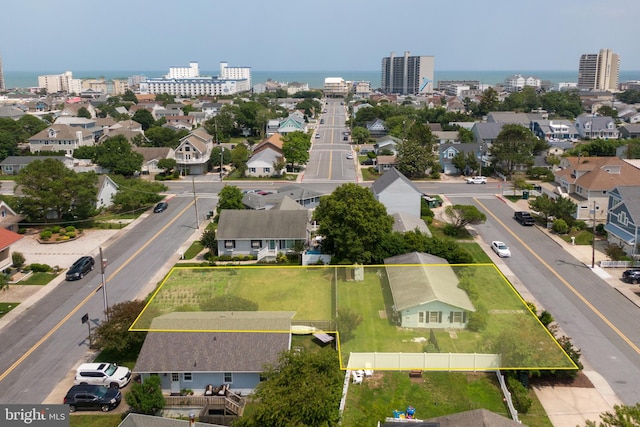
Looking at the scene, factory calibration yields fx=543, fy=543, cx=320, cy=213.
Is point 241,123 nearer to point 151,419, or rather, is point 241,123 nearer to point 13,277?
point 13,277

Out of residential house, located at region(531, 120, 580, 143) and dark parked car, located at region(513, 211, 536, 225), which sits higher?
residential house, located at region(531, 120, 580, 143)

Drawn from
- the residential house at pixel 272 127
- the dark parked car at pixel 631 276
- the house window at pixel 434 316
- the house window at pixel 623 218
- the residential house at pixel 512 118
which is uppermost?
the residential house at pixel 512 118

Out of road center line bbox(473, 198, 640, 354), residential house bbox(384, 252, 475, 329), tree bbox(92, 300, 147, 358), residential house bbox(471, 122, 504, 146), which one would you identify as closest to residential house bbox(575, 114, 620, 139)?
residential house bbox(471, 122, 504, 146)

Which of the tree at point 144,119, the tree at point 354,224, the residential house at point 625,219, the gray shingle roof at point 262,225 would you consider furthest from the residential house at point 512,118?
the tree at point 354,224

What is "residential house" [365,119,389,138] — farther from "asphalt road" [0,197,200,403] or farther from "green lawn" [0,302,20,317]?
"green lawn" [0,302,20,317]

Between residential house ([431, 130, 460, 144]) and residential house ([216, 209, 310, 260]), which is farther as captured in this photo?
residential house ([431, 130, 460, 144])

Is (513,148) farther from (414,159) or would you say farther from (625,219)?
(625,219)

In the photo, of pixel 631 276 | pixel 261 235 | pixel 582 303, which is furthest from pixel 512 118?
pixel 582 303

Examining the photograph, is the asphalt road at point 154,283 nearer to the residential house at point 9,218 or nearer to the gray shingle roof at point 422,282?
the gray shingle roof at point 422,282
